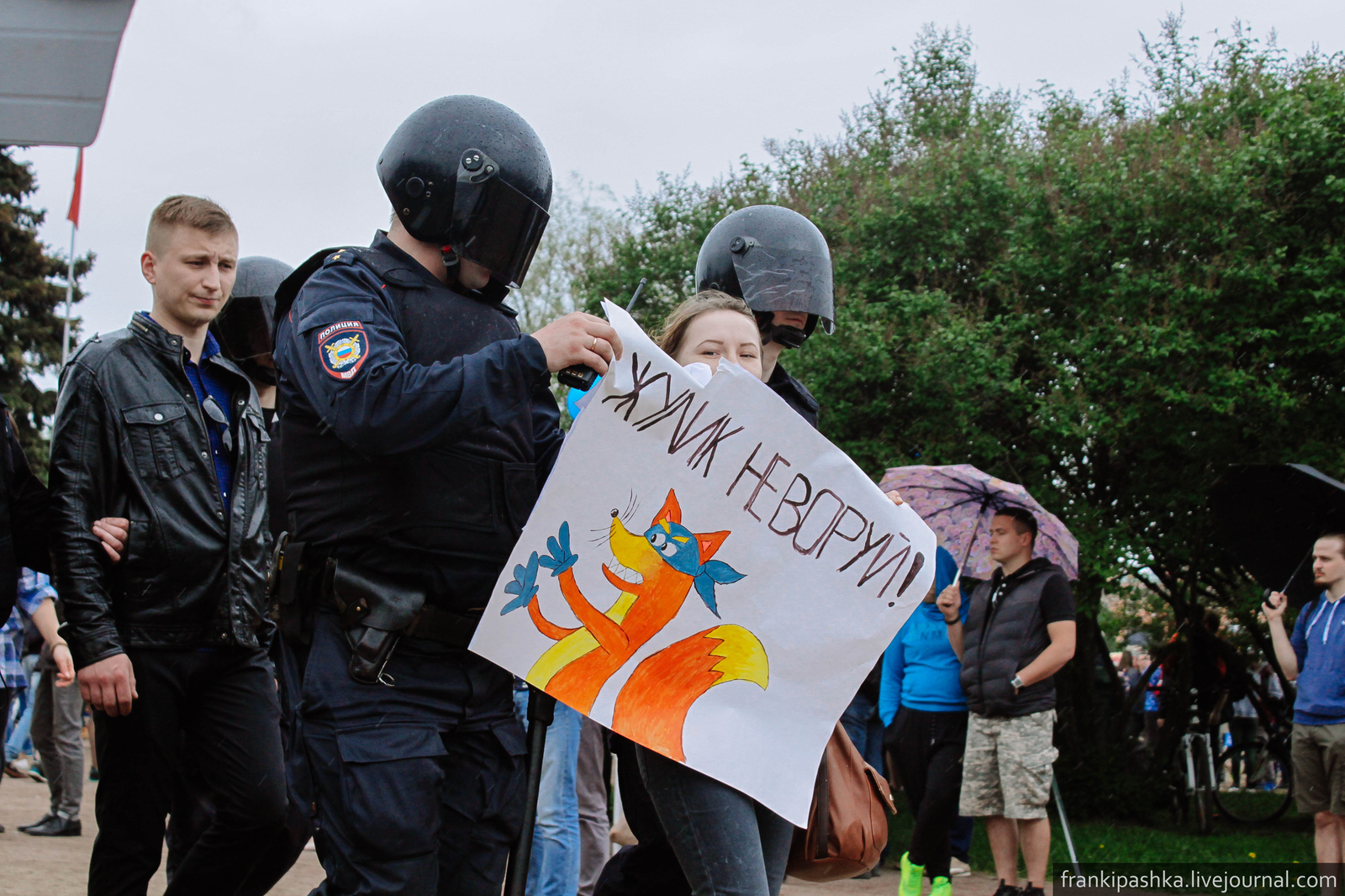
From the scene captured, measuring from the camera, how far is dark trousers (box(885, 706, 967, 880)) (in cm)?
643

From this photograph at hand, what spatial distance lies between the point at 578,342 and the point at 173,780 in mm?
1963

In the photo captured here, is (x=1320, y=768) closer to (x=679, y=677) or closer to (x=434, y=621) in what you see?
(x=679, y=677)

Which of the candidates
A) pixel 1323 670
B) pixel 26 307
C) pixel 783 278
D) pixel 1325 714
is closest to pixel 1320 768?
pixel 1325 714

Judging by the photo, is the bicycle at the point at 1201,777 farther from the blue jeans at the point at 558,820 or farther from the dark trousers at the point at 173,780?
the dark trousers at the point at 173,780

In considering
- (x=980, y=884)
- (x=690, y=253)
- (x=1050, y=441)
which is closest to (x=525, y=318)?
(x=690, y=253)

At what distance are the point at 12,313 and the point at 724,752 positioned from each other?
34276 millimetres

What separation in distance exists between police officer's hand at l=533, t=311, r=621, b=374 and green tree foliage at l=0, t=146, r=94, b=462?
105 ft

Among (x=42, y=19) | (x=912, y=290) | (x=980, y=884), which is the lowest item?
(x=980, y=884)

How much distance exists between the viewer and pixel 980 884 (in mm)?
7336

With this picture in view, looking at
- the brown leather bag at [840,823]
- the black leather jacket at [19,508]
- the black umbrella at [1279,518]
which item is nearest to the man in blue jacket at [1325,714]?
the black umbrella at [1279,518]

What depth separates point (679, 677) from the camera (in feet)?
8.94

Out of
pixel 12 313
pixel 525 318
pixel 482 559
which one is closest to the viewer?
pixel 482 559

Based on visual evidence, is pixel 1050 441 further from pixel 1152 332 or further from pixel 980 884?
pixel 980 884

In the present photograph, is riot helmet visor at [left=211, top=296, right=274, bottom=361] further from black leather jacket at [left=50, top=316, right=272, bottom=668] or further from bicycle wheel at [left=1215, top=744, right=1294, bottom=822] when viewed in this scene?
bicycle wheel at [left=1215, top=744, right=1294, bottom=822]
